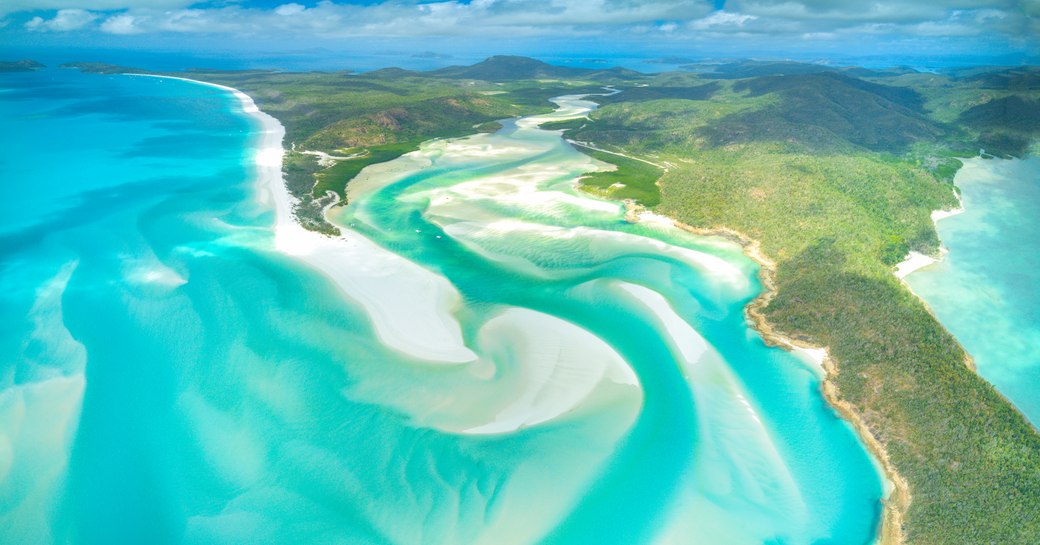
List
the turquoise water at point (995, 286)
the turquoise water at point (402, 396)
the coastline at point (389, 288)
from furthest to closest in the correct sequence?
1. the coastline at point (389, 288)
2. the turquoise water at point (995, 286)
3. the turquoise water at point (402, 396)

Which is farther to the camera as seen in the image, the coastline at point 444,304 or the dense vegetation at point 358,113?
the dense vegetation at point 358,113

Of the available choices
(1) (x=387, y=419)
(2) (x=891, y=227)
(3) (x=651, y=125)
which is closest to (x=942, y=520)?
(1) (x=387, y=419)

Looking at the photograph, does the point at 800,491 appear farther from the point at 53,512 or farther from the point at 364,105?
the point at 364,105

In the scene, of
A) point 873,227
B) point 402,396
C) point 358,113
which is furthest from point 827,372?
point 358,113

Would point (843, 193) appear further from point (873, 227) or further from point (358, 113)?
point (358, 113)

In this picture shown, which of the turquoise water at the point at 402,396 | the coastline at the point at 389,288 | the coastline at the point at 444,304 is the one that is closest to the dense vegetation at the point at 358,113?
the coastline at the point at 444,304

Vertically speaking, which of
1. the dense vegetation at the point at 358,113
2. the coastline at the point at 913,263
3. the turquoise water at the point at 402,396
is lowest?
the turquoise water at the point at 402,396

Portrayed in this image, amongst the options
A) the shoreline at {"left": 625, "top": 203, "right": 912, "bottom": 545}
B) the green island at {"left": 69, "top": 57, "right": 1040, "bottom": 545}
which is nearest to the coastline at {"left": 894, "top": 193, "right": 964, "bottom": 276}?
the green island at {"left": 69, "top": 57, "right": 1040, "bottom": 545}

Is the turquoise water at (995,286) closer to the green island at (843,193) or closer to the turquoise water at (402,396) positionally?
the green island at (843,193)

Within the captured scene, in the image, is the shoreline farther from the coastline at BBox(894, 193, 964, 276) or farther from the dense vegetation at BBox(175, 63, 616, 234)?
the dense vegetation at BBox(175, 63, 616, 234)
